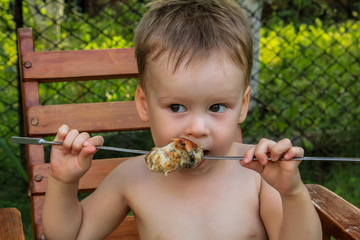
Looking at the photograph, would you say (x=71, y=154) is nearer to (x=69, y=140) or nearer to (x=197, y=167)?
(x=69, y=140)

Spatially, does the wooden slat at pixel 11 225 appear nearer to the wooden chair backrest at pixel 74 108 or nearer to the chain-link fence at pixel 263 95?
the wooden chair backrest at pixel 74 108

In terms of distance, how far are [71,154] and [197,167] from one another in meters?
0.33

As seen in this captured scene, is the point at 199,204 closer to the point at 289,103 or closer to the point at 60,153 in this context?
the point at 60,153

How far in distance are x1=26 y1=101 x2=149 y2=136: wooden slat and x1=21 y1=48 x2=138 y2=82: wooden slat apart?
0.11 metres

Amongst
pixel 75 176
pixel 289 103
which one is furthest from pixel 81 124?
pixel 289 103

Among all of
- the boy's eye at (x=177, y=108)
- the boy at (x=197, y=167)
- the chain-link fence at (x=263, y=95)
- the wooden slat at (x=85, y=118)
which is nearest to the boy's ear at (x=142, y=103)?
the boy at (x=197, y=167)

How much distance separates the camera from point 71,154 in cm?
144

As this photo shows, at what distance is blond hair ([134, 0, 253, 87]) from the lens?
4.54 feet

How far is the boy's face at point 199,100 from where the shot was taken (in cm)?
135

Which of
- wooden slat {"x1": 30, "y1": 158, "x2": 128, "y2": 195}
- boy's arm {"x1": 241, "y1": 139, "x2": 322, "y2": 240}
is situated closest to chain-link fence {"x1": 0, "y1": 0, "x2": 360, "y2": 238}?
wooden slat {"x1": 30, "y1": 158, "x2": 128, "y2": 195}

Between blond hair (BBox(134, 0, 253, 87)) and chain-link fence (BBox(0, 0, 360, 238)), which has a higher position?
blond hair (BBox(134, 0, 253, 87))

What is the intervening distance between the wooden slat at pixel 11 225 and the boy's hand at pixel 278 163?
54 cm

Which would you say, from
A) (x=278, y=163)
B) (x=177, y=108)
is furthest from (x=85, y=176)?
(x=278, y=163)

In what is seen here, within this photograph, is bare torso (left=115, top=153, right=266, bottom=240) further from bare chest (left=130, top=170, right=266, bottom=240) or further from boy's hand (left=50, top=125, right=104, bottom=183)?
boy's hand (left=50, top=125, right=104, bottom=183)
